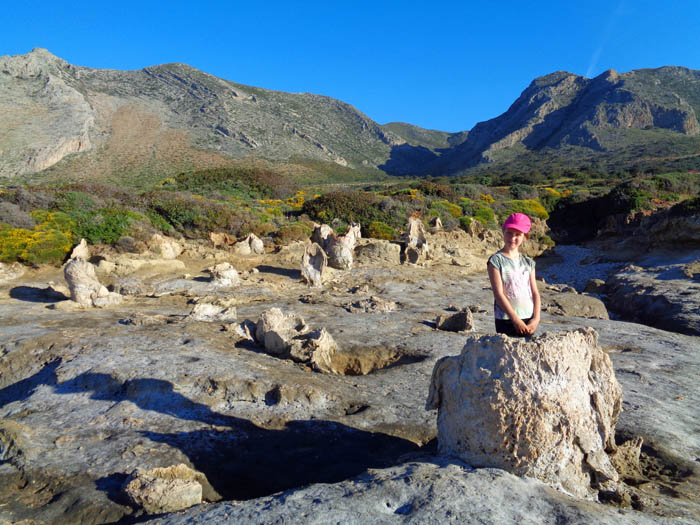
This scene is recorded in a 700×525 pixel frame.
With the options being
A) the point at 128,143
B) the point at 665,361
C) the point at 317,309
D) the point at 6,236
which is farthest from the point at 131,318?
the point at 128,143

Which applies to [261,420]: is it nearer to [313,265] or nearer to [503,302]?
[503,302]

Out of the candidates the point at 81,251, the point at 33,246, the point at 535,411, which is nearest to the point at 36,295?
the point at 81,251

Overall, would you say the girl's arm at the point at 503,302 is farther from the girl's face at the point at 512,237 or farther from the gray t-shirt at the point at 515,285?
the girl's face at the point at 512,237

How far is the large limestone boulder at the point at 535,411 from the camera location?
2760mm

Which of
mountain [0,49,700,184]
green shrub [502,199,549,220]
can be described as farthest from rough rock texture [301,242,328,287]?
mountain [0,49,700,184]

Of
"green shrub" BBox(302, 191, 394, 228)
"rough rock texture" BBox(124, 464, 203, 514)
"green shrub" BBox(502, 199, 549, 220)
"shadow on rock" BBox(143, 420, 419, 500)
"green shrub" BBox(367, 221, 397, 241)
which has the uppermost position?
"green shrub" BBox(502, 199, 549, 220)

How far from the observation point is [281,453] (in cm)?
358

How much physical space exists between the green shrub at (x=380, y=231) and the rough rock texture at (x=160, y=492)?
13144 mm

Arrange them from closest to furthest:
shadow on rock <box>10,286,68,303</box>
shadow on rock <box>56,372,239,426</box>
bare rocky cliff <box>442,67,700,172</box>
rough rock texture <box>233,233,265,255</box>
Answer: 1. shadow on rock <box>56,372,239,426</box>
2. shadow on rock <box>10,286,68,303</box>
3. rough rock texture <box>233,233,265,255</box>
4. bare rocky cliff <box>442,67,700,172</box>

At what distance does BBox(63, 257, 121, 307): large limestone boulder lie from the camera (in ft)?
26.0

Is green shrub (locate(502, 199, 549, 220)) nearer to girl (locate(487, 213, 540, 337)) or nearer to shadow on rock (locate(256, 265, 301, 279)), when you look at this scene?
shadow on rock (locate(256, 265, 301, 279))

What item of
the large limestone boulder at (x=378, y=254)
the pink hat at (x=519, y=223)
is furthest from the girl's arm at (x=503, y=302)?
the large limestone boulder at (x=378, y=254)

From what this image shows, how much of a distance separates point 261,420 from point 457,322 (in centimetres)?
424

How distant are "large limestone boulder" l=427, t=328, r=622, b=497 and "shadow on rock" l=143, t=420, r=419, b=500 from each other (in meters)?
0.78
